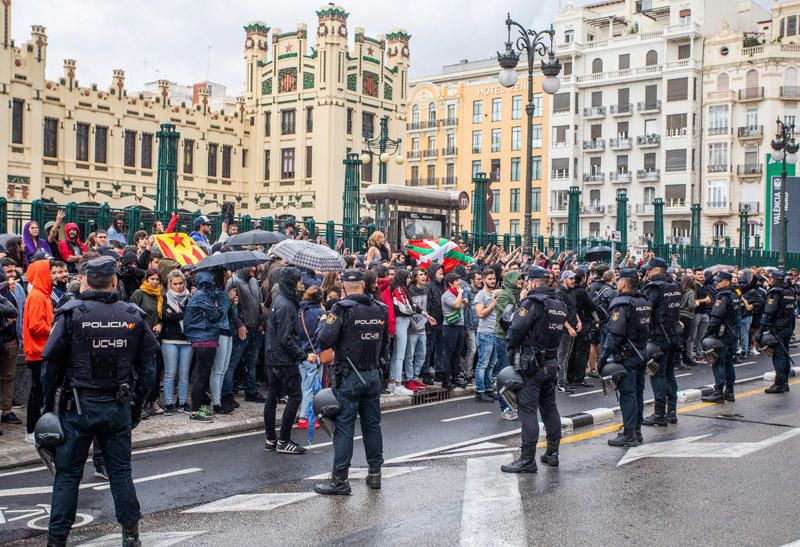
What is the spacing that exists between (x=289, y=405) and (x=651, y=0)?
223 feet

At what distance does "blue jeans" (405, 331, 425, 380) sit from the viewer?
13438mm

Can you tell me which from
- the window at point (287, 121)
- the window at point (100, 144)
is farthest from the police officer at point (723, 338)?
the window at point (287, 121)

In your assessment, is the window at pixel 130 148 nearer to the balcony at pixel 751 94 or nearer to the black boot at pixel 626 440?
the black boot at pixel 626 440

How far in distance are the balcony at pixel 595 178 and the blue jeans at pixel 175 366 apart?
59831 millimetres

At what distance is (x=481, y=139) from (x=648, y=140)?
1416 centimetres

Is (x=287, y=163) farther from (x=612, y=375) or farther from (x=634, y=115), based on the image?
(x=612, y=375)

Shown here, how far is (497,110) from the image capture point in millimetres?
71688

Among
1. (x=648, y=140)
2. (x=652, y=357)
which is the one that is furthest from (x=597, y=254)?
(x=648, y=140)

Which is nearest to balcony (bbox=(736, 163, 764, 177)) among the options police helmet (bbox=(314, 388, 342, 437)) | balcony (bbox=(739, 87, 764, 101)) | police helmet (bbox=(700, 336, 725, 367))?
balcony (bbox=(739, 87, 764, 101))

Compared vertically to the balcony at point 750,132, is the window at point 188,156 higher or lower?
lower

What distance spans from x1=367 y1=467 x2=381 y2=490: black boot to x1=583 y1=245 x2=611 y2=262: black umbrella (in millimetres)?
17069

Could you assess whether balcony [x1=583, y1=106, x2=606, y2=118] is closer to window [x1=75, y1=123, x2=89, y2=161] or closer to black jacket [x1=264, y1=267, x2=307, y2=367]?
window [x1=75, y1=123, x2=89, y2=161]

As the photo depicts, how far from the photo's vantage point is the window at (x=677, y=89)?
63.6 metres

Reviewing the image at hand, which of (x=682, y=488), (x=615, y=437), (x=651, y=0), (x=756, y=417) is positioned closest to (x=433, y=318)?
(x=615, y=437)
